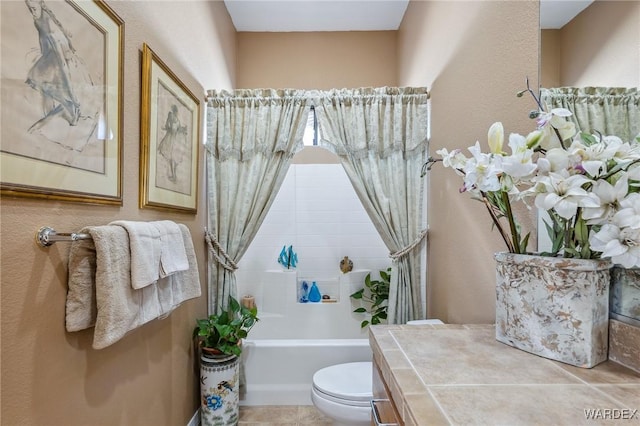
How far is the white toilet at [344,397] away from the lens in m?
1.60

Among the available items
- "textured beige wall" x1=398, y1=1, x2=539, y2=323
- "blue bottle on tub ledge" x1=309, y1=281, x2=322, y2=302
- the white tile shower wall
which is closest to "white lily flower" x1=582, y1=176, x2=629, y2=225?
"textured beige wall" x1=398, y1=1, x2=539, y2=323

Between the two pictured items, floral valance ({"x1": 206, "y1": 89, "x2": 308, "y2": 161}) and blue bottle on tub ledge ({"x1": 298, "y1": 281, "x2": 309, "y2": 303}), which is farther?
blue bottle on tub ledge ({"x1": 298, "y1": 281, "x2": 309, "y2": 303})

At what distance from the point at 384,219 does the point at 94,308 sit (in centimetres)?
162

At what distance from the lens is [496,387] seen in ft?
2.29

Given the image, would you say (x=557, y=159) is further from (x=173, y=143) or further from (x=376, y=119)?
(x=173, y=143)

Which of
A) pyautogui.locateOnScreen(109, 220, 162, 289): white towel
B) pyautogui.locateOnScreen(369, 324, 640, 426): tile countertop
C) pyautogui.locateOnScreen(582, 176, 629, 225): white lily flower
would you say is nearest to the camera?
pyautogui.locateOnScreen(369, 324, 640, 426): tile countertop

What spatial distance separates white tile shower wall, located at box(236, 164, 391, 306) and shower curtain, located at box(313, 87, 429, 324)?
767mm

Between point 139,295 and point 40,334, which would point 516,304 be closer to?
point 139,295

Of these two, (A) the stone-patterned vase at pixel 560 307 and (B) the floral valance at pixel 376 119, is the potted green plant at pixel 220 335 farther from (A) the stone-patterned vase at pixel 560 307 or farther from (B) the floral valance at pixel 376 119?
(A) the stone-patterned vase at pixel 560 307

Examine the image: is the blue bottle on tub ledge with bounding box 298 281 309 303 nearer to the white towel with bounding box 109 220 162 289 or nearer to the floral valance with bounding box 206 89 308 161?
the floral valance with bounding box 206 89 308 161

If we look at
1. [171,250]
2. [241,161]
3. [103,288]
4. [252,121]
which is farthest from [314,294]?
[103,288]

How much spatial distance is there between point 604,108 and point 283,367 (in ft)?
7.21

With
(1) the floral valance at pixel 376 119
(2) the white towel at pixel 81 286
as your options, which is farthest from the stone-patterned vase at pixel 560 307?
(1) the floral valance at pixel 376 119

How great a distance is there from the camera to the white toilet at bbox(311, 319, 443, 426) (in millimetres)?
1600
